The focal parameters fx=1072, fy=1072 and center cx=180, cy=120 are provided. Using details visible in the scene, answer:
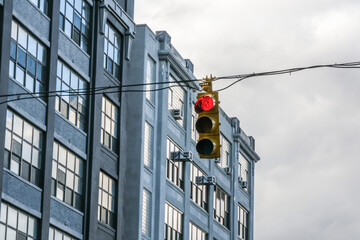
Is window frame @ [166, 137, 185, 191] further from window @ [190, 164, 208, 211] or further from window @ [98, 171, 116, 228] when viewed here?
window @ [98, 171, 116, 228]

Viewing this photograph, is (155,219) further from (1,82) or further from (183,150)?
(1,82)

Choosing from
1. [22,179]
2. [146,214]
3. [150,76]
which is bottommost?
[22,179]

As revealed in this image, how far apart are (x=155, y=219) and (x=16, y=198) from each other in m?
14.8

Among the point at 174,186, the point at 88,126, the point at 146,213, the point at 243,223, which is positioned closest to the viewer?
the point at 88,126

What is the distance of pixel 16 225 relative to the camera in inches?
1572

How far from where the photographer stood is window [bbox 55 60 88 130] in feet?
146

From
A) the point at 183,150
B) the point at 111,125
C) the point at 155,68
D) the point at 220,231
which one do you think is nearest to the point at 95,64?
the point at 111,125

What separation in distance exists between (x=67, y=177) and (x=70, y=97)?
11.4 feet

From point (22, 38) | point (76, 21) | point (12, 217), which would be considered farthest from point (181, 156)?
point (12, 217)

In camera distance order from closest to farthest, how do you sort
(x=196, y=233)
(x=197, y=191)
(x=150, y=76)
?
(x=150, y=76)
(x=196, y=233)
(x=197, y=191)

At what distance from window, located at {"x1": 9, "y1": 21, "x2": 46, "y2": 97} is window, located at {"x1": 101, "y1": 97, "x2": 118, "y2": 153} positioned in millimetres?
6334

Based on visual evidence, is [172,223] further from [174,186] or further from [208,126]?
[208,126]

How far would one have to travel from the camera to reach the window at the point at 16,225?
128ft

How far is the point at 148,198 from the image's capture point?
5325cm
